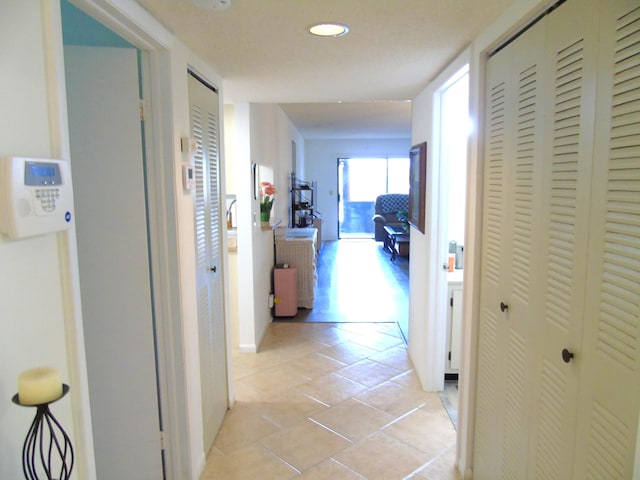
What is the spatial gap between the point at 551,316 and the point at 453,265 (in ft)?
6.50

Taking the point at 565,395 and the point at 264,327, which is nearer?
the point at 565,395

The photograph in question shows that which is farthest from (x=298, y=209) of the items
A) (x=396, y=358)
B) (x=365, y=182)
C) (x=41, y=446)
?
(x=41, y=446)

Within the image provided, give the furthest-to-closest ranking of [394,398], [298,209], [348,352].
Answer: [298,209] → [348,352] → [394,398]

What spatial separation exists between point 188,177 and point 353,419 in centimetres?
185

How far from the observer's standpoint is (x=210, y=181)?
8.51 ft

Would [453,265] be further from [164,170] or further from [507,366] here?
[164,170]

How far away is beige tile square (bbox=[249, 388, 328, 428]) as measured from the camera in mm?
2846

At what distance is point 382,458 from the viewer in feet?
7.98

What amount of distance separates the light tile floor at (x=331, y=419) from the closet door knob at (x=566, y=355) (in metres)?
1.31

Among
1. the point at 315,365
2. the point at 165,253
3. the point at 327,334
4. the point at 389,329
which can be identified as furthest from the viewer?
the point at 389,329

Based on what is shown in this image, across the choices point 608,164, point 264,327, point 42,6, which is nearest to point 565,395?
point 608,164

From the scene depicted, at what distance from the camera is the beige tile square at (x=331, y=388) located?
10.2ft

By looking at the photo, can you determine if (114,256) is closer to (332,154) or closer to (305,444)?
(305,444)

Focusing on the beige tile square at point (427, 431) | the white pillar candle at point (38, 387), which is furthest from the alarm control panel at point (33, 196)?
Answer: the beige tile square at point (427, 431)
